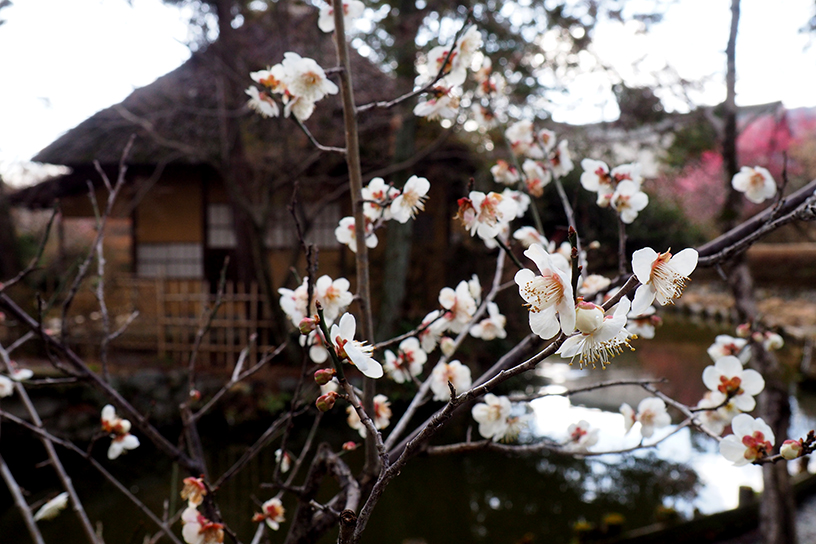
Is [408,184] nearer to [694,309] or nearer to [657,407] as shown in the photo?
[657,407]

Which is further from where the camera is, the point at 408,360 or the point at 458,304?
the point at 408,360

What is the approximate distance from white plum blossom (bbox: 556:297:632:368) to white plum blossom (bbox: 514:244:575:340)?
0.01 m

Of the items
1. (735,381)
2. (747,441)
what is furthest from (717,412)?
(747,441)

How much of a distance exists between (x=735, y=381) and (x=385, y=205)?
0.72 metres

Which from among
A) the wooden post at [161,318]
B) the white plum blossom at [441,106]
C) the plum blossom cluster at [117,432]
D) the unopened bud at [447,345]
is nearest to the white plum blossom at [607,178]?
the white plum blossom at [441,106]

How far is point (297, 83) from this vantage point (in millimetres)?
969

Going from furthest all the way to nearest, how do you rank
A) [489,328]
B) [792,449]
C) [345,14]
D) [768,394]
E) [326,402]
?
[768,394]
[489,328]
[345,14]
[792,449]
[326,402]

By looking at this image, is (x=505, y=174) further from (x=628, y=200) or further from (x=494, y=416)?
(x=494, y=416)

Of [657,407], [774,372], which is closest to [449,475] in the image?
[774,372]

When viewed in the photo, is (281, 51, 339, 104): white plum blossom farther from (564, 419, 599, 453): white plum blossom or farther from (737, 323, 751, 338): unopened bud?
(737, 323, 751, 338): unopened bud

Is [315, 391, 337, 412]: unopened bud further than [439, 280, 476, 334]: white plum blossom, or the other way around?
[439, 280, 476, 334]: white plum blossom

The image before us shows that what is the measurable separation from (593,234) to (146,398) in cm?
549

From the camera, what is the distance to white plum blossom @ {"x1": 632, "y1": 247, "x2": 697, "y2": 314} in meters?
0.53

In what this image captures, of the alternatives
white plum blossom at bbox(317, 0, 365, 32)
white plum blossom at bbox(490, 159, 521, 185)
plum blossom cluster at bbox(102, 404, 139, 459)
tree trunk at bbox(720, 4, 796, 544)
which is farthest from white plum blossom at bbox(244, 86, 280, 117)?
tree trunk at bbox(720, 4, 796, 544)
